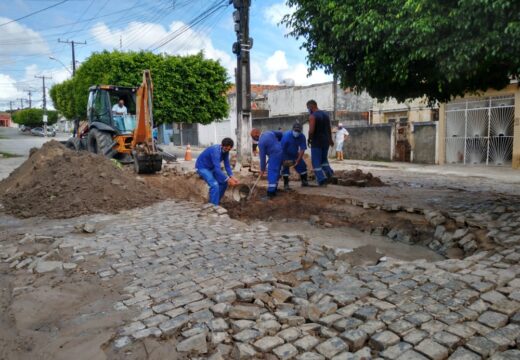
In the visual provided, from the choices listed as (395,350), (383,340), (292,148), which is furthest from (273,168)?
(395,350)

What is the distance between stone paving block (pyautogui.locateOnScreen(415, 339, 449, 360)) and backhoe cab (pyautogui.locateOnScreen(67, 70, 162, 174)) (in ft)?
32.1

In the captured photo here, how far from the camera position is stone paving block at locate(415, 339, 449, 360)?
8.72 feet

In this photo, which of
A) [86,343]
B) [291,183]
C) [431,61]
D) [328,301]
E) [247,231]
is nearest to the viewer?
[86,343]

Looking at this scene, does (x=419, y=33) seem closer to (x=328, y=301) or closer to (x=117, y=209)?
(x=328, y=301)

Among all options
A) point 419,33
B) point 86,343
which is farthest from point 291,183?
point 86,343

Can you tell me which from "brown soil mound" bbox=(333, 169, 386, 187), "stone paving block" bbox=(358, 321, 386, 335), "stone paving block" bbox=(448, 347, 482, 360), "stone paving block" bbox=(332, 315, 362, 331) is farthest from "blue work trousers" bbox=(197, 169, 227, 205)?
"stone paving block" bbox=(448, 347, 482, 360)

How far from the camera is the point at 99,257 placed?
4898 mm

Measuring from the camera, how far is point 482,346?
2.72 m

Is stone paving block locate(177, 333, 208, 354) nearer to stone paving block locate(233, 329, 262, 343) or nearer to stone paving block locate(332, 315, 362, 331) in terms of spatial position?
stone paving block locate(233, 329, 262, 343)

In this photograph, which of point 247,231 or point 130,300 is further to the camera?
point 247,231

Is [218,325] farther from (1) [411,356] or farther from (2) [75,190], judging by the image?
(2) [75,190]

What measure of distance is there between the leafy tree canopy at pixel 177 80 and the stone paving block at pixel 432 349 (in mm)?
19345

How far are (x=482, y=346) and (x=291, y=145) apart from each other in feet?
21.7

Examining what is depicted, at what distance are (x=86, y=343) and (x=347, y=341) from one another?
1820 mm
